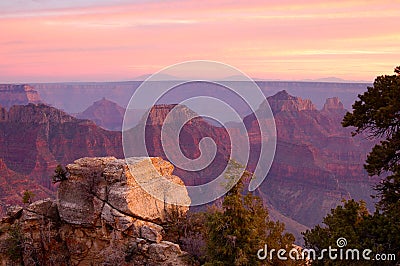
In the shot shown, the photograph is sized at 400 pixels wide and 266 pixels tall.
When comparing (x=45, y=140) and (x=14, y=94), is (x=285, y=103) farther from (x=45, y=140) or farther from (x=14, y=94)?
(x=14, y=94)

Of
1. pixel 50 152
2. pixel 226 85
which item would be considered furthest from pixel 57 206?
pixel 50 152

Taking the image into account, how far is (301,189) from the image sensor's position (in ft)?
317

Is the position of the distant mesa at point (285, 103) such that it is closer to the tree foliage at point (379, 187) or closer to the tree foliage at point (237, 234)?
the tree foliage at point (237, 234)

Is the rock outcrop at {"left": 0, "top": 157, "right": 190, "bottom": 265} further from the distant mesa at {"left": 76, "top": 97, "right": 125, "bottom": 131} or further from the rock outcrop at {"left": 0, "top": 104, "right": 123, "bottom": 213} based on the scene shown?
the distant mesa at {"left": 76, "top": 97, "right": 125, "bottom": 131}

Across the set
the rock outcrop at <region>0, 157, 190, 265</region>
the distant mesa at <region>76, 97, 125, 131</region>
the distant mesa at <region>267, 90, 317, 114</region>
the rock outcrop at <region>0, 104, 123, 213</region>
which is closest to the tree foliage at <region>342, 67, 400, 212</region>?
the rock outcrop at <region>0, 157, 190, 265</region>

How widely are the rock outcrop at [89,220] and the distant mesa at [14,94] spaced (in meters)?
148

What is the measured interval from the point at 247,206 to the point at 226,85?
18.6 feet

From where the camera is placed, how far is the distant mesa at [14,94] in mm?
158500

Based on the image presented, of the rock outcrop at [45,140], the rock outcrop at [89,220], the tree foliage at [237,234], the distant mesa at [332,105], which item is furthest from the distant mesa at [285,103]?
the tree foliage at [237,234]

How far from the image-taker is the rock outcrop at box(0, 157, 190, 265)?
70.5 feet

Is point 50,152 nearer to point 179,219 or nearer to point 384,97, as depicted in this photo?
point 179,219

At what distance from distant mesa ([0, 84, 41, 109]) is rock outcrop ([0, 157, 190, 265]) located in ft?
484

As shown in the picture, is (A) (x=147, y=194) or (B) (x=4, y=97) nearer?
(A) (x=147, y=194)

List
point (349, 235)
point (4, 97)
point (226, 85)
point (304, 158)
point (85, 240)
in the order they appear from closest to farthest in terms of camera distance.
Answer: point (349, 235) < point (226, 85) < point (85, 240) < point (304, 158) < point (4, 97)
